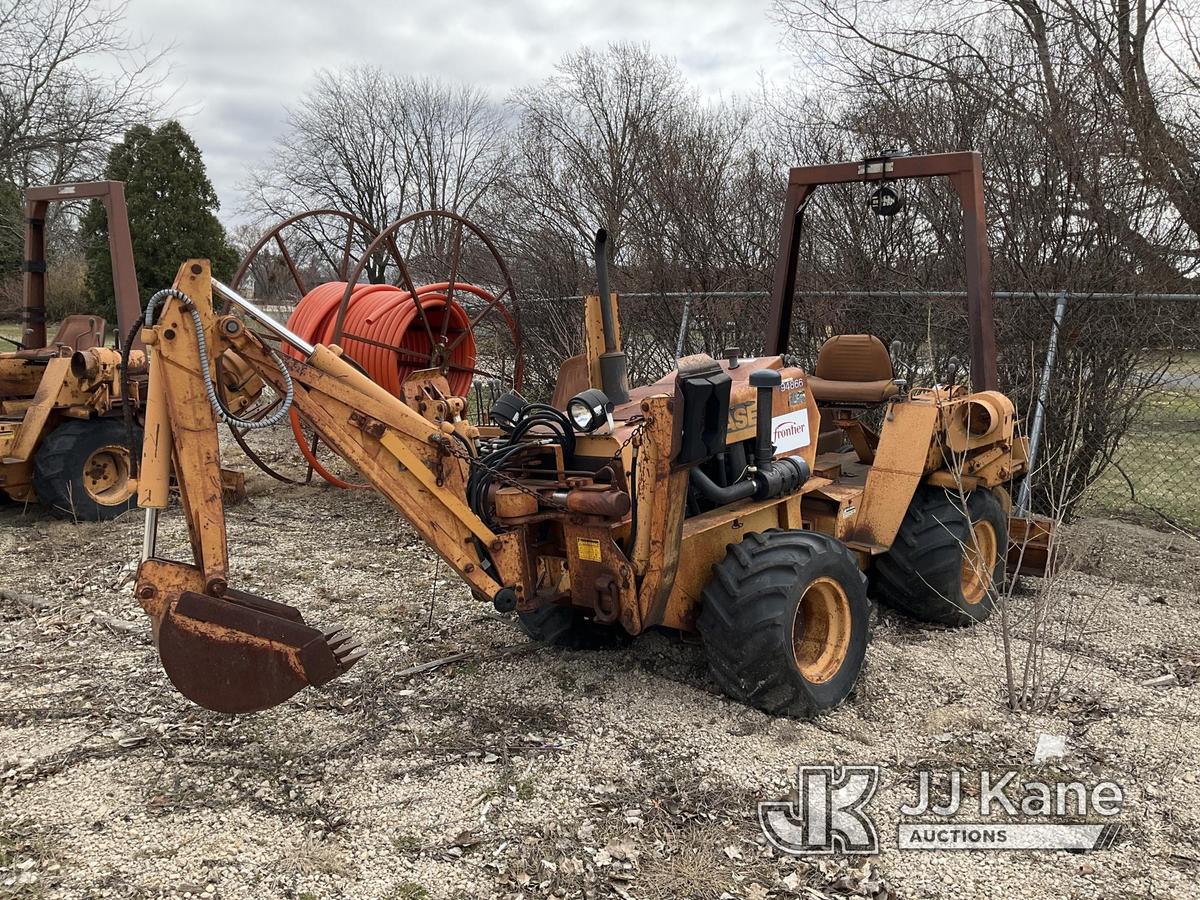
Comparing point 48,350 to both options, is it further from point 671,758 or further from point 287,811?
point 671,758

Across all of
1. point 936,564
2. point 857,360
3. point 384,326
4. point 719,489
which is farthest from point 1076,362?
point 384,326

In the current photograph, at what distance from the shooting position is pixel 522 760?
351cm

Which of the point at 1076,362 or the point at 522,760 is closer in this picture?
the point at 522,760

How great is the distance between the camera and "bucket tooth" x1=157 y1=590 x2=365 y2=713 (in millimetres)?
3213

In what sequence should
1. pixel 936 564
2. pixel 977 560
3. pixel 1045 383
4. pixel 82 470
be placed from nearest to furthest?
pixel 936 564
pixel 977 560
pixel 1045 383
pixel 82 470

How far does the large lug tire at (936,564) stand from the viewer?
4.92 m

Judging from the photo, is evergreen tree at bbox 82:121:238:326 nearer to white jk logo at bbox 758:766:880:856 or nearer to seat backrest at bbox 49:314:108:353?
seat backrest at bbox 49:314:108:353

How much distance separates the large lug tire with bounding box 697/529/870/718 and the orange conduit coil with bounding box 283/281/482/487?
3.99m

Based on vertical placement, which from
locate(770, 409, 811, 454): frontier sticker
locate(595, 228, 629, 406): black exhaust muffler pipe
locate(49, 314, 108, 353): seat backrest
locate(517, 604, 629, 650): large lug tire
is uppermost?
locate(49, 314, 108, 353): seat backrest

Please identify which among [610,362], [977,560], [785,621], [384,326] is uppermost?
[384,326]

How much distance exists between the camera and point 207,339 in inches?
130

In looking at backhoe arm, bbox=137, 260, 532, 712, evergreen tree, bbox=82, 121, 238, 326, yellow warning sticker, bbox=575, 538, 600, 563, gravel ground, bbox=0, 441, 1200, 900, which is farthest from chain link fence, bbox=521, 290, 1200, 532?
evergreen tree, bbox=82, 121, 238, 326

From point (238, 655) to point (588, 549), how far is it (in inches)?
51.2

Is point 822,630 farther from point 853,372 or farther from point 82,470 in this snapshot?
point 82,470
